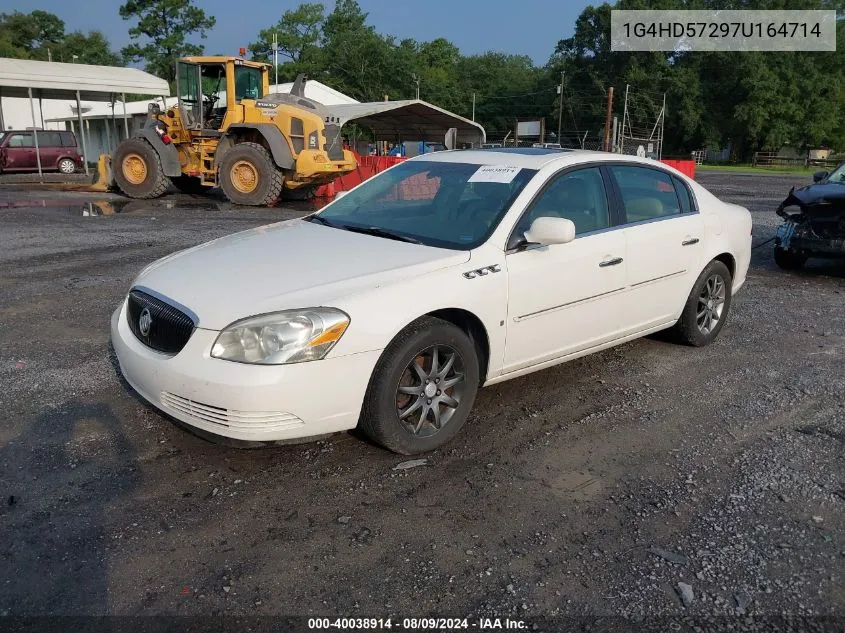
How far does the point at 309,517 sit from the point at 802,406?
326cm

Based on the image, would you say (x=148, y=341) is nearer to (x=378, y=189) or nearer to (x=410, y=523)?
(x=410, y=523)

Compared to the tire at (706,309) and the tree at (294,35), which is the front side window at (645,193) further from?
the tree at (294,35)

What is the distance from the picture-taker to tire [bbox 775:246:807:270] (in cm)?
901

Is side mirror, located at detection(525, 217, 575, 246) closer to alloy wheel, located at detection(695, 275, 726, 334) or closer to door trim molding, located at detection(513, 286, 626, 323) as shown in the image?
door trim molding, located at detection(513, 286, 626, 323)

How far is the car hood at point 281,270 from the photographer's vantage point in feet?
10.7

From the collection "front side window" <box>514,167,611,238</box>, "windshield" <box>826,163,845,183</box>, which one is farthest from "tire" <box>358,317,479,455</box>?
"windshield" <box>826,163,845,183</box>

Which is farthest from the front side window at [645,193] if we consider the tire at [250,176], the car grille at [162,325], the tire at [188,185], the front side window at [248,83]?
the tire at [188,185]

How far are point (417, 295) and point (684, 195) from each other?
2885 mm

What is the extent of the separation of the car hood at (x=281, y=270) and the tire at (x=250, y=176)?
11225 millimetres

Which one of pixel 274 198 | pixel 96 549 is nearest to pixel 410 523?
pixel 96 549

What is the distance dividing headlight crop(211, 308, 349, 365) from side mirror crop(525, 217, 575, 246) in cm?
134

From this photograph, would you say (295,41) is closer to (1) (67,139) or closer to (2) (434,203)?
(1) (67,139)

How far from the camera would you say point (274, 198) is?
50.4ft

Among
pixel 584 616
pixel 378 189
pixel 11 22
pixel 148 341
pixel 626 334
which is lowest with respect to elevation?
pixel 584 616
